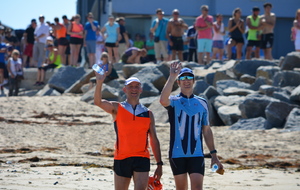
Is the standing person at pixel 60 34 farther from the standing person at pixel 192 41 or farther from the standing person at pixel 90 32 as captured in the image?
the standing person at pixel 192 41

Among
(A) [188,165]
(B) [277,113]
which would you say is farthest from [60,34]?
(A) [188,165]

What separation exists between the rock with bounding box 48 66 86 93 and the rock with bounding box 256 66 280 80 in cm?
639

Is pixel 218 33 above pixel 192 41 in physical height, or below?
above

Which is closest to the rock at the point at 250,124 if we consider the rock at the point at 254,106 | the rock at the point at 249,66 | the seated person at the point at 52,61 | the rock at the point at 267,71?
the rock at the point at 254,106

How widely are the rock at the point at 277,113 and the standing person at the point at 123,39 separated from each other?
7.96 m

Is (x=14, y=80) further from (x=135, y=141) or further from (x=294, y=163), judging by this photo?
(x=135, y=141)

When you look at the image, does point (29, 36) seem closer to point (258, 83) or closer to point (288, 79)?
point (258, 83)

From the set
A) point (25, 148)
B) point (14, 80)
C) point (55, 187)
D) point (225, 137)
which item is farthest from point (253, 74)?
point (55, 187)

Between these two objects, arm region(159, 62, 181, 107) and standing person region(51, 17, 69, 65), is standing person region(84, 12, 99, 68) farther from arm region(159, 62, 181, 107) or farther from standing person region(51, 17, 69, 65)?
arm region(159, 62, 181, 107)

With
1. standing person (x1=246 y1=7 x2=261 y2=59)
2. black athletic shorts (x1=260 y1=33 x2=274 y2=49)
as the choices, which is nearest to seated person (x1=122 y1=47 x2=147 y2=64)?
standing person (x1=246 y1=7 x2=261 y2=59)

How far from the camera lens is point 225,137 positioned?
12.2 m

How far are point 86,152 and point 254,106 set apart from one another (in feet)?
16.2

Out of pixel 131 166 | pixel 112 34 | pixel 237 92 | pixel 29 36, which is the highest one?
pixel 112 34

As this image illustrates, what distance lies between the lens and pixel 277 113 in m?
13.1
